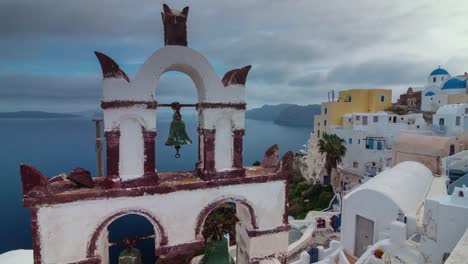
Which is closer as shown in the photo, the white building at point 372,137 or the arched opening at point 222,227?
the arched opening at point 222,227

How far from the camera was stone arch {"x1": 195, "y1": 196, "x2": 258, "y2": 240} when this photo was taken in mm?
6645

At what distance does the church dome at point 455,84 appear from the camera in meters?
49.5

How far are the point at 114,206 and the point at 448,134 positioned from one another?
1706 inches

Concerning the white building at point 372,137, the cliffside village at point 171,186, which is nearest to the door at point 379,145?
the white building at point 372,137

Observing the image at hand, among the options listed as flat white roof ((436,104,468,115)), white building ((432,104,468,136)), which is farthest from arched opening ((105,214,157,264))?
flat white roof ((436,104,468,115))

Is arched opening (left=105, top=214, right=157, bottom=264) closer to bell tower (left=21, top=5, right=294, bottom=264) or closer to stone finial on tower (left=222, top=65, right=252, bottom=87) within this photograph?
bell tower (left=21, top=5, right=294, bottom=264)

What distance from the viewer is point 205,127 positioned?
684 cm

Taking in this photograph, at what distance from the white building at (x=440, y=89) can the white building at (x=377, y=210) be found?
39.7 m

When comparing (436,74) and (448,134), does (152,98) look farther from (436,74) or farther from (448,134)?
(436,74)

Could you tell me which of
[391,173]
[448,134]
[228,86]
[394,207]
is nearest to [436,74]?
[448,134]

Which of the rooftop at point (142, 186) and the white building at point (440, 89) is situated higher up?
the white building at point (440, 89)

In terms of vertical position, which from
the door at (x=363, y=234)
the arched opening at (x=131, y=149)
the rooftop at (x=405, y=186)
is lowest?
the door at (x=363, y=234)

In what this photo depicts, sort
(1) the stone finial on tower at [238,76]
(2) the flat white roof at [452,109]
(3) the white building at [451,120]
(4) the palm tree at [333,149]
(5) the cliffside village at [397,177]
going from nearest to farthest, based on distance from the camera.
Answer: (1) the stone finial on tower at [238,76]
(5) the cliffside village at [397,177]
(3) the white building at [451,120]
(2) the flat white roof at [452,109]
(4) the palm tree at [333,149]

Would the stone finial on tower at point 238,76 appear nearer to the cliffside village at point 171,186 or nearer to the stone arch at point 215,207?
the cliffside village at point 171,186
